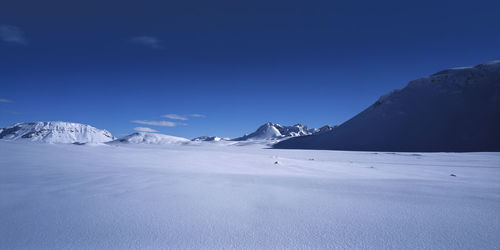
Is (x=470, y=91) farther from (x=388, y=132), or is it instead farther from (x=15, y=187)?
(x=15, y=187)

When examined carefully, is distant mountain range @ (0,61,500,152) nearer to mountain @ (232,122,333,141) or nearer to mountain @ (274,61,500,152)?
mountain @ (274,61,500,152)

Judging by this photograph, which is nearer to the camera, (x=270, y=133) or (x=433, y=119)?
(x=433, y=119)

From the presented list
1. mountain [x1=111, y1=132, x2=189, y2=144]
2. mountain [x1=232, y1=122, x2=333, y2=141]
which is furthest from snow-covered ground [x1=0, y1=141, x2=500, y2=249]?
mountain [x1=232, y1=122, x2=333, y2=141]

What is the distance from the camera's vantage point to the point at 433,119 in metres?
40.7

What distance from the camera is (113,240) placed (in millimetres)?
1283

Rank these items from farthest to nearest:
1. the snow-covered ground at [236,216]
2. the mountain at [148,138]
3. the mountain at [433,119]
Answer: the mountain at [148,138], the mountain at [433,119], the snow-covered ground at [236,216]

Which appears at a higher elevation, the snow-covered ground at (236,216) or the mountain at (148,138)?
the mountain at (148,138)

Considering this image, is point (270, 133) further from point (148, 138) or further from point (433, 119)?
point (433, 119)

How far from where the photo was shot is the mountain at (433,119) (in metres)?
35.4

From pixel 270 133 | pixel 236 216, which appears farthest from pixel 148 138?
pixel 270 133

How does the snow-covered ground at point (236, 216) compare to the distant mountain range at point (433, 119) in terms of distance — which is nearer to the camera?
the snow-covered ground at point (236, 216)

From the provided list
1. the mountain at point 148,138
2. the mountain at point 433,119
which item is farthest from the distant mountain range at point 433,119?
the mountain at point 148,138

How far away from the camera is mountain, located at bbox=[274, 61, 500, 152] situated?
116 feet

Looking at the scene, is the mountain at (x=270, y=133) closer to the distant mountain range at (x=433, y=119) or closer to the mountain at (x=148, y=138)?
the mountain at (x=148, y=138)
